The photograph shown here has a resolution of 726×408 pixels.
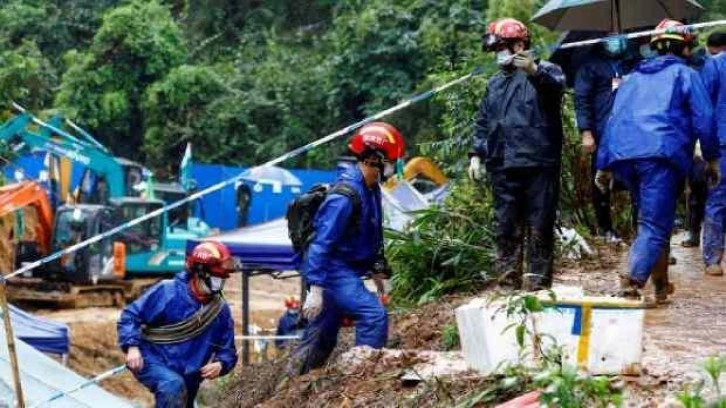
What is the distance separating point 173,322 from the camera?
9.08 metres

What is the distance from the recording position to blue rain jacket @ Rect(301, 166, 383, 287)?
312 inches

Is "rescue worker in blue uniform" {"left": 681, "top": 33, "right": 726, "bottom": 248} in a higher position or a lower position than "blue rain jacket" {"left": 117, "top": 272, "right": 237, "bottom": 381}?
higher

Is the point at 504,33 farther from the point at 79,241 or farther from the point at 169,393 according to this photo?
the point at 79,241

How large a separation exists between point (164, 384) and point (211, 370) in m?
0.36

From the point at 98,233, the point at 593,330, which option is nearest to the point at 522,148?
the point at 593,330

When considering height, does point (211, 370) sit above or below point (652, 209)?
below

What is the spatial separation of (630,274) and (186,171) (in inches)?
1014

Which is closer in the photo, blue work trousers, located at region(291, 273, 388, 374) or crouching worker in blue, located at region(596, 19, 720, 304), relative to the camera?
crouching worker in blue, located at region(596, 19, 720, 304)

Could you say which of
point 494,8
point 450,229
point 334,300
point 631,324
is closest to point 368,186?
point 334,300

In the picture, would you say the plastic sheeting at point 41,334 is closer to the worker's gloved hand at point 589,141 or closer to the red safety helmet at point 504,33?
the worker's gloved hand at point 589,141

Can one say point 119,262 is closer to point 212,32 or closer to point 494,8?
point 494,8

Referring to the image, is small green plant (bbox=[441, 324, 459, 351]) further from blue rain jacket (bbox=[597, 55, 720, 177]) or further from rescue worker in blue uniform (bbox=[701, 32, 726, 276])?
rescue worker in blue uniform (bbox=[701, 32, 726, 276])

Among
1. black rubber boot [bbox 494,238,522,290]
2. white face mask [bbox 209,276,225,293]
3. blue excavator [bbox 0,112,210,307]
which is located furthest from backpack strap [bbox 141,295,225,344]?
blue excavator [bbox 0,112,210,307]

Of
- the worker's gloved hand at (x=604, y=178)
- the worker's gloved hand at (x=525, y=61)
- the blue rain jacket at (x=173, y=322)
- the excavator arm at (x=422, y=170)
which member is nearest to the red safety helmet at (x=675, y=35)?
the worker's gloved hand at (x=525, y=61)
